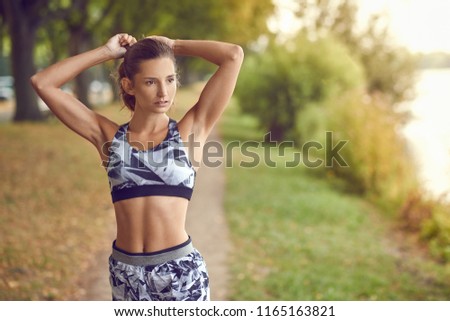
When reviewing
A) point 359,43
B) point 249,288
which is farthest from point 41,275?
point 359,43

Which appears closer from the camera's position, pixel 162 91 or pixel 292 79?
pixel 162 91

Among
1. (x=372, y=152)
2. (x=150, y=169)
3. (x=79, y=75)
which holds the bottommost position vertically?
(x=372, y=152)

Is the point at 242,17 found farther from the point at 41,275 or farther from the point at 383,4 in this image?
the point at 41,275

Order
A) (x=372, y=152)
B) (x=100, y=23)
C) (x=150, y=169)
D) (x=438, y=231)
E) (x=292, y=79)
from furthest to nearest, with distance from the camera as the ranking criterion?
(x=100, y=23) < (x=292, y=79) < (x=372, y=152) < (x=438, y=231) < (x=150, y=169)

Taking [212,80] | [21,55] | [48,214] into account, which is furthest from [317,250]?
[21,55]

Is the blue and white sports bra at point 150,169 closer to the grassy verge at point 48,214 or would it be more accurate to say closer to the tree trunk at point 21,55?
the grassy verge at point 48,214

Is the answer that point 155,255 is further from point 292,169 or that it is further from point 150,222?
point 292,169

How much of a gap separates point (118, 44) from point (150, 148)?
1.51 feet

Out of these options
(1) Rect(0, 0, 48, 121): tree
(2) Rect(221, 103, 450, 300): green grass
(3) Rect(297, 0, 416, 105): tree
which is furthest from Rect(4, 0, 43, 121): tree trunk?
(3) Rect(297, 0, 416, 105): tree

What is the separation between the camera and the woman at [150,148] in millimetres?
2414

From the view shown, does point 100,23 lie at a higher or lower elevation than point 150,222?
higher

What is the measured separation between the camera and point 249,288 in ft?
19.9

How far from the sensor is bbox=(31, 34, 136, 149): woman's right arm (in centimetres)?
250

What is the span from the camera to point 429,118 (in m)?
25.4
